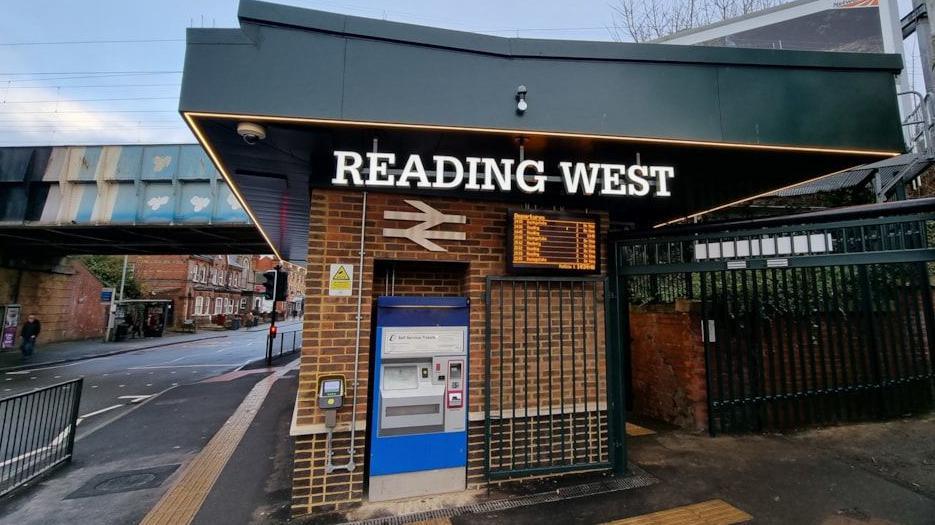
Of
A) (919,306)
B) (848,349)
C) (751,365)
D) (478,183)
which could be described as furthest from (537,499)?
(919,306)

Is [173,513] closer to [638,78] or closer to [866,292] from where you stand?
[638,78]

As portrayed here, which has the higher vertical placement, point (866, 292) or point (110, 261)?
point (110, 261)

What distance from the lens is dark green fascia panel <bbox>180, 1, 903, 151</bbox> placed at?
3.15 meters

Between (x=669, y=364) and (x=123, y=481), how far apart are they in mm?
7856

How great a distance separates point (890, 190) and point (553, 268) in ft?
29.0

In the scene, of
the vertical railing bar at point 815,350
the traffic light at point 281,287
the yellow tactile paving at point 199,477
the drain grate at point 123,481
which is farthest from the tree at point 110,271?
the vertical railing bar at point 815,350

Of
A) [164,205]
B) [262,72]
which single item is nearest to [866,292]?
[262,72]

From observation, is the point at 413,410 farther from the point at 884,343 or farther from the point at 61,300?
the point at 61,300

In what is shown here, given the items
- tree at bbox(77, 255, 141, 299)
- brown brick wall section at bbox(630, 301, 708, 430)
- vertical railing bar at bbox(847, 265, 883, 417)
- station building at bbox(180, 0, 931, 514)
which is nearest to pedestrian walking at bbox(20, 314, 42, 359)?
tree at bbox(77, 255, 141, 299)

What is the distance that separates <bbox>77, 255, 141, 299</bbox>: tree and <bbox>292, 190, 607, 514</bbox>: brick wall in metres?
33.8

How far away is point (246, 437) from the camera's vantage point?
635 cm

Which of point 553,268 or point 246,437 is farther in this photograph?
point 246,437

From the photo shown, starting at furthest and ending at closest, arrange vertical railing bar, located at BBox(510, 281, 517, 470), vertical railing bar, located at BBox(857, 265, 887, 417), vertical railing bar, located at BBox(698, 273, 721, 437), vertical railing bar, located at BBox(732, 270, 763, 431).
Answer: vertical railing bar, located at BBox(857, 265, 887, 417)
vertical railing bar, located at BBox(732, 270, 763, 431)
vertical railing bar, located at BBox(698, 273, 721, 437)
vertical railing bar, located at BBox(510, 281, 517, 470)

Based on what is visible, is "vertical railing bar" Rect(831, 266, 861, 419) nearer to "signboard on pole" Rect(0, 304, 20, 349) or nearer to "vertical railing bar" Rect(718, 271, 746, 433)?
"vertical railing bar" Rect(718, 271, 746, 433)
